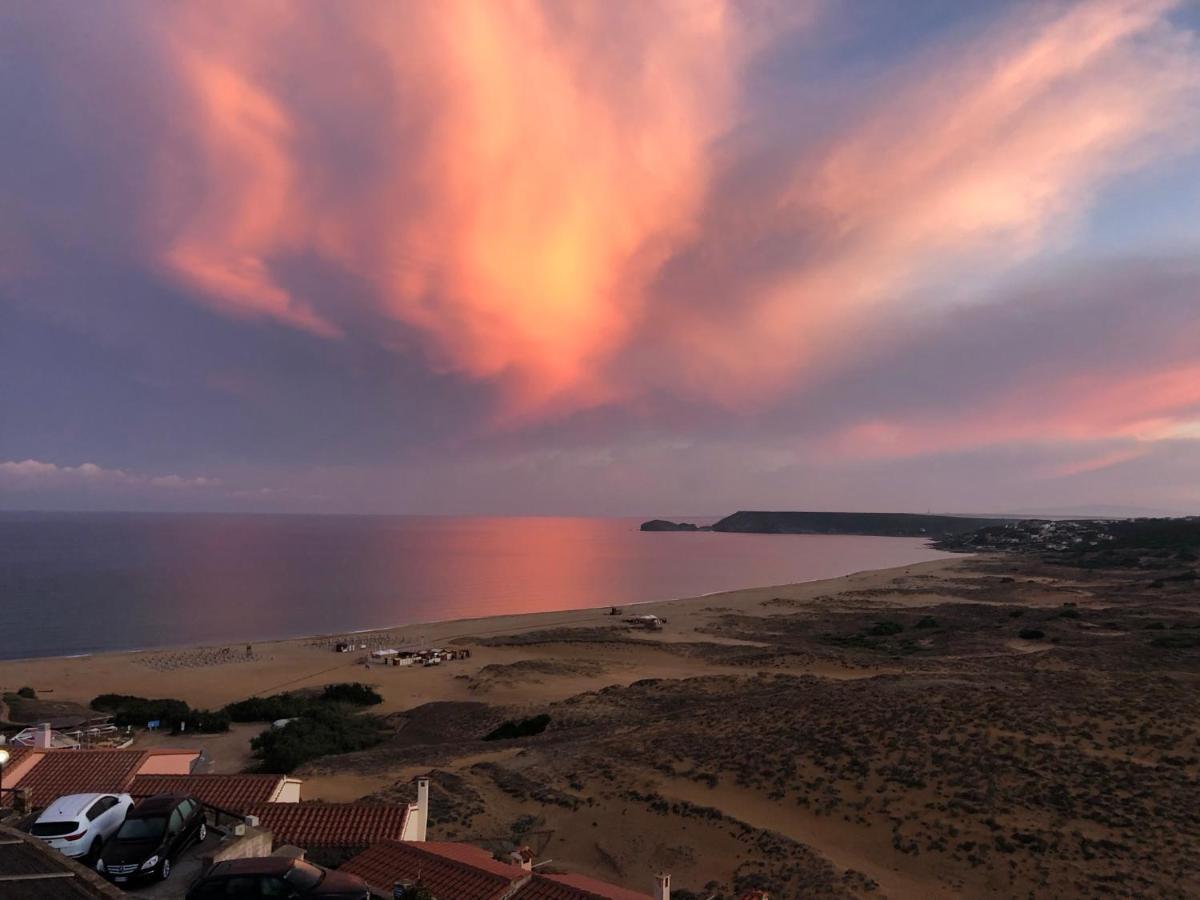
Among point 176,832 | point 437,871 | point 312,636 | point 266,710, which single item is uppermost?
point 176,832

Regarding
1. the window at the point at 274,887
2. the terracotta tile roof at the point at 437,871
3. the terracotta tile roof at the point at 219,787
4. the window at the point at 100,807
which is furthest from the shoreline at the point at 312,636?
the window at the point at 274,887

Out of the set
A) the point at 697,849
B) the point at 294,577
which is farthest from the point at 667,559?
the point at 697,849

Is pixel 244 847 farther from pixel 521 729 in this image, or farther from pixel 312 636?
pixel 312 636

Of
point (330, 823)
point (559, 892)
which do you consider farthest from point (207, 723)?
point (559, 892)

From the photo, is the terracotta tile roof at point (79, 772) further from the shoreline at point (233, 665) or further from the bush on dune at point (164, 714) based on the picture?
the shoreline at point (233, 665)

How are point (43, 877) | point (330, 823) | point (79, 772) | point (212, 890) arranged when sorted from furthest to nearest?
point (79, 772)
point (330, 823)
point (43, 877)
point (212, 890)

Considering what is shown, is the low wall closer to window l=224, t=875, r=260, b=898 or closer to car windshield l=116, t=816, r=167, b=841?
car windshield l=116, t=816, r=167, b=841

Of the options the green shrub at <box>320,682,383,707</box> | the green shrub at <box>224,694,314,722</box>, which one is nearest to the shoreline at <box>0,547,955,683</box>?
the green shrub at <box>320,682,383,707</box>

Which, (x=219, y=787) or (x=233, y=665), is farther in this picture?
(x=233, y=665)
